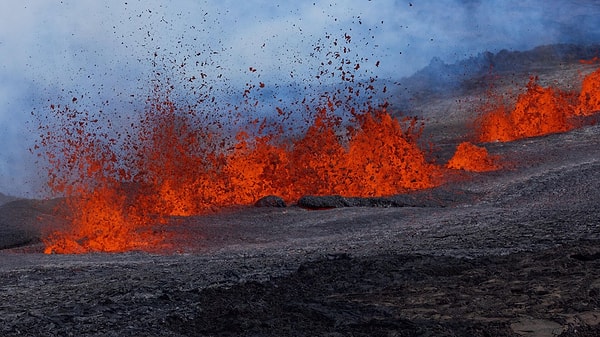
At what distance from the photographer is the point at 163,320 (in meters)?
6.76

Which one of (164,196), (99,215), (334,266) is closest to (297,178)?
(164,196)

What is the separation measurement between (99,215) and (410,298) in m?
8.91

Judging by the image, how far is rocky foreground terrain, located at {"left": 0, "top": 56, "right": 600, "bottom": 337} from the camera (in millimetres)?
6277

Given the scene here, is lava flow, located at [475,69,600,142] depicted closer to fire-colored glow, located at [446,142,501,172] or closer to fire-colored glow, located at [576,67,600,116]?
fire-colored glow, located at [576,67,600,116]

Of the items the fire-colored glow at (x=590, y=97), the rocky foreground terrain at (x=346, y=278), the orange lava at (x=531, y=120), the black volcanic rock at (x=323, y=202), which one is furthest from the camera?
the fire-colored glow at (x=590, y=97)

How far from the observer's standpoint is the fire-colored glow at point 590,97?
24391mm

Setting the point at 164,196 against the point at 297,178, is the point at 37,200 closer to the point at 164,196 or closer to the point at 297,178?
the point at 164,196

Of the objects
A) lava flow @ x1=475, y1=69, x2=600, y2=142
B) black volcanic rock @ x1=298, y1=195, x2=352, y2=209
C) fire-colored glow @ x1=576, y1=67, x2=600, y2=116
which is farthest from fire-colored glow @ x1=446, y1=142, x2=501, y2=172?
fire-colored glow @ x1=576, y1=67, x2=600, y2=116

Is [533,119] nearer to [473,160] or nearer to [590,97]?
[590,97]

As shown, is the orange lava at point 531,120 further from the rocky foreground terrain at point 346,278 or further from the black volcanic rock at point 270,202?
the black volcanic rock at point 270,202

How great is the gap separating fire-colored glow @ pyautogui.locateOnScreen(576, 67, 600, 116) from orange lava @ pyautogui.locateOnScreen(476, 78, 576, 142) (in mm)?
887

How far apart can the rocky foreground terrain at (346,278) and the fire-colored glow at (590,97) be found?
1102cm

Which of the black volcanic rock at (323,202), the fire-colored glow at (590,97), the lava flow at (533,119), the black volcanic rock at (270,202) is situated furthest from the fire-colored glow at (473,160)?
the fire-colored glow at (590,97)

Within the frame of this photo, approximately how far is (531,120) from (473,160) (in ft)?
17.1
